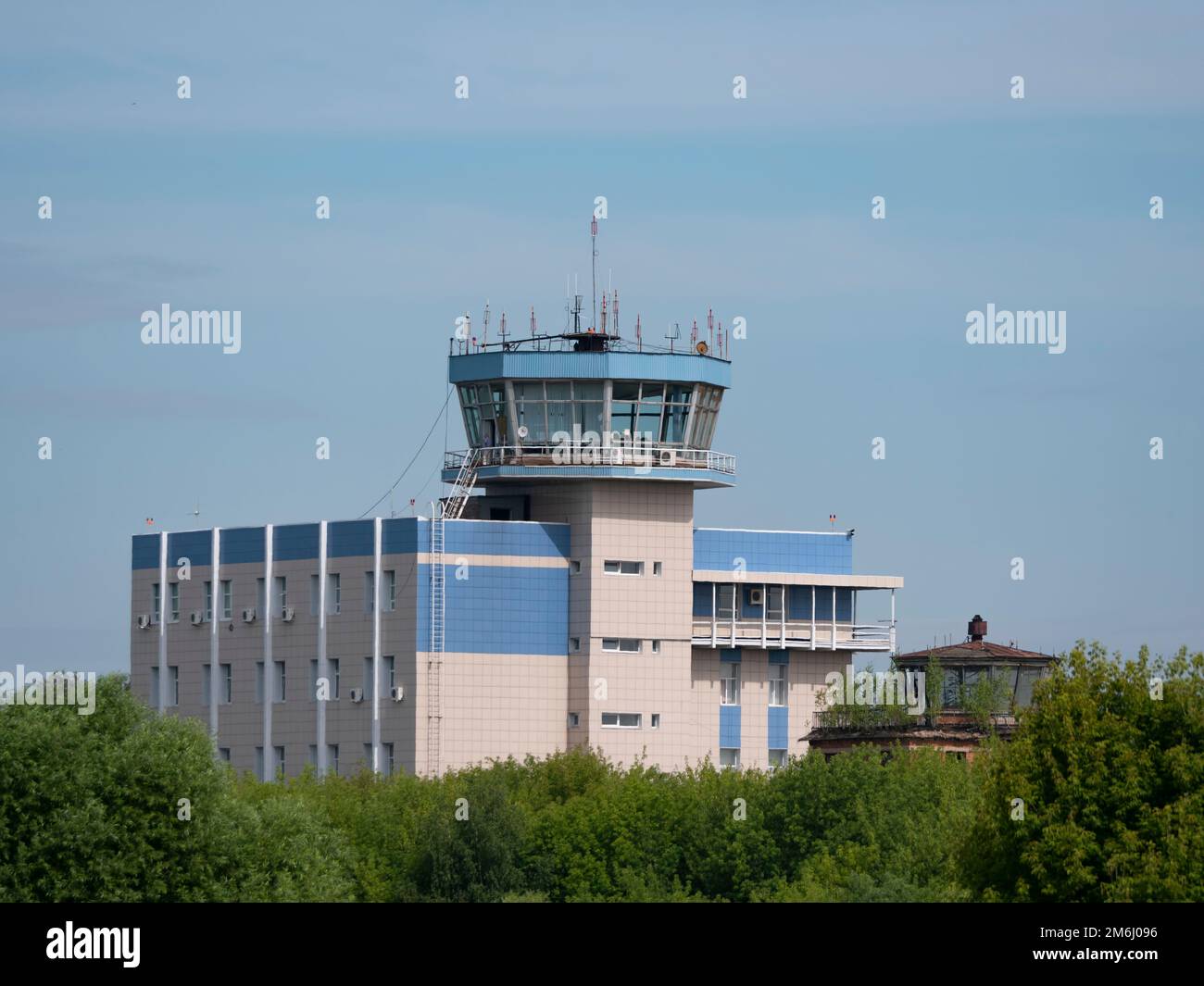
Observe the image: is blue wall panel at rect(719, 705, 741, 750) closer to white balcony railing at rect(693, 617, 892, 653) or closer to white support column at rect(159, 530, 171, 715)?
white balcony railing at rect(693, 617, 892, 653)

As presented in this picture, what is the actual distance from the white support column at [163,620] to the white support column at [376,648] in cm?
1495

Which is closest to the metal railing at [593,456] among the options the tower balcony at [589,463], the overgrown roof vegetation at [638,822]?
the tower balcony at [589,463]

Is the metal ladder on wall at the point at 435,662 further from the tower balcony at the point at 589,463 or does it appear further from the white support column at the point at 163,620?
the white support column at the point at 163,620

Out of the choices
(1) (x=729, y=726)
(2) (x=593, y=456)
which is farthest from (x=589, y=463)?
(1) (x=729, y=726)

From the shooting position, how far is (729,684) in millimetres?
132625

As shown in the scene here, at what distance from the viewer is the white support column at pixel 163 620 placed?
133750 millimetres

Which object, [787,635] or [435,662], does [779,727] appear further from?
[435,662]

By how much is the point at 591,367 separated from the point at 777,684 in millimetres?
20116

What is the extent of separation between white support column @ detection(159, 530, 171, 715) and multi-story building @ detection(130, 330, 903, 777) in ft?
2.37

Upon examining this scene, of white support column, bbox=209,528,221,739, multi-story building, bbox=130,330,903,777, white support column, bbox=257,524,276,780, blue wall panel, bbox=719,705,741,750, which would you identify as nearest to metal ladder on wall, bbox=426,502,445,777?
multi-story building, bbox=130,330,903,777

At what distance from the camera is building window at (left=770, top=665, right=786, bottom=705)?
134m

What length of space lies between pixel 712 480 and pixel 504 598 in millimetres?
11570
